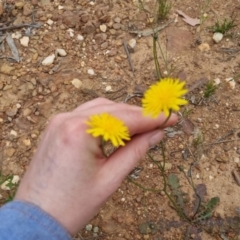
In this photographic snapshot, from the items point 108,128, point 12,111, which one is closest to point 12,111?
point 12,111

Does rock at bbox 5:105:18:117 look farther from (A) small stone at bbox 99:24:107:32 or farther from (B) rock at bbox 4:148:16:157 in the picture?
(A) small stone at bbox 99:24:107:32

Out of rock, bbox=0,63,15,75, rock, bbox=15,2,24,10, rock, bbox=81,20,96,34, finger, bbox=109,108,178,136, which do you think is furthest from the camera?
rock, bbox=15,2,24,10

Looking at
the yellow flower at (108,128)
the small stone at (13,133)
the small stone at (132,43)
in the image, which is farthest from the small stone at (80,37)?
the yellow flower at (108,128)

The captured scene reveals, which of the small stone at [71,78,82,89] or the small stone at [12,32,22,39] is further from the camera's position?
the small stone at [12,32,22,39]

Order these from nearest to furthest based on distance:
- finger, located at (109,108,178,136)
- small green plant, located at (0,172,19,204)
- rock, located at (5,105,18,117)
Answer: finger, located at (109,108,178,136), small green plant, located at (0,172,19,204), rock, located at (5,105,18,117)

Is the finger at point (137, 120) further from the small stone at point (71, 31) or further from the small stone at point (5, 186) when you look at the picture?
the small stone at point (71, 31)

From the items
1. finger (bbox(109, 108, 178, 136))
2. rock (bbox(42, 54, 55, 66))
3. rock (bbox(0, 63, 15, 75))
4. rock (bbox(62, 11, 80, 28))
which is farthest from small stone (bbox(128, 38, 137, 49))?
finger (bbox(109, 108, 178, 136))

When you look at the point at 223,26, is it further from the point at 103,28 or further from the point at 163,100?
the point at 163,100
